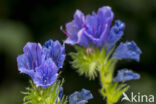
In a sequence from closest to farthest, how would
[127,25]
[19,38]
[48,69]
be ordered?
[48,69], [19,38], [127,25]

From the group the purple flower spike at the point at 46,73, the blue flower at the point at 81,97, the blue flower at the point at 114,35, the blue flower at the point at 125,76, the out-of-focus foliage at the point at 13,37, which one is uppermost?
the out-of-focus foliage at the point at 13,37

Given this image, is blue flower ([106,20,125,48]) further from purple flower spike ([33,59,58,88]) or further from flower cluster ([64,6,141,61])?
purple flower spike ([33,59,58,88])

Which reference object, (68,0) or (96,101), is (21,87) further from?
(68,0)

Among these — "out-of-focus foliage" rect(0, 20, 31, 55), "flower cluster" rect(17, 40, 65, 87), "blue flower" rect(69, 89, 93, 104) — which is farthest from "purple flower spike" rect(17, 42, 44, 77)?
"out-of-focus foliage" rect(0, 20, 31, 55)

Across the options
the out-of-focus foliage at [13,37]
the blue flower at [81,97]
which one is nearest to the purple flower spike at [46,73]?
the blue flower at [81,97]

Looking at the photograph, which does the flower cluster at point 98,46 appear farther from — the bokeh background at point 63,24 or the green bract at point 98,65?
the bokeh background at point 63,24

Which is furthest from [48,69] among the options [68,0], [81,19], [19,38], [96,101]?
[68,0]
